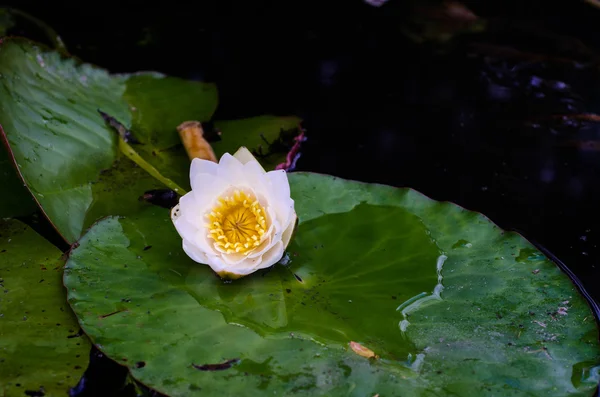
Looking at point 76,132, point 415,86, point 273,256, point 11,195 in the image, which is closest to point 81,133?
point 76,132

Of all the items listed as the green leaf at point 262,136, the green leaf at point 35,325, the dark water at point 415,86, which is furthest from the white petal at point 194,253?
the dark water at point 415,86

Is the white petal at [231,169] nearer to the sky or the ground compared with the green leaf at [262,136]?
nearer to the sky

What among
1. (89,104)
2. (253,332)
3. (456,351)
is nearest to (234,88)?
(89,104)

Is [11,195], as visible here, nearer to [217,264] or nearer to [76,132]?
[76,132]

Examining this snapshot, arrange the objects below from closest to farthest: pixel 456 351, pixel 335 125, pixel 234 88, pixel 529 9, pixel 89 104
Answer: pixel 456 351
pixel 89 104
pixel 335 125
pixel 234 88
pixel 529 9

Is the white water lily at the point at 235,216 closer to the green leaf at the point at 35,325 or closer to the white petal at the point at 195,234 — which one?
the white petal at the point at 195,234

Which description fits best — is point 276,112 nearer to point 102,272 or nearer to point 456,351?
point 102,272

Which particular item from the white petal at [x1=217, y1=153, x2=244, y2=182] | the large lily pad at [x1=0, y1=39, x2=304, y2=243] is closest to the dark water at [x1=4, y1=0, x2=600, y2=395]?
the large lily pad at [x1=0, y1=39, x2=304, y2=243]
